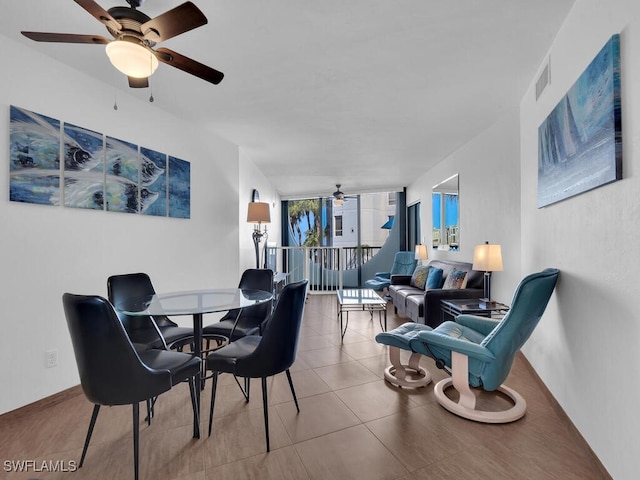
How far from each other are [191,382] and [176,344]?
662 mm

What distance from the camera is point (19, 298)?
2131 millimetres

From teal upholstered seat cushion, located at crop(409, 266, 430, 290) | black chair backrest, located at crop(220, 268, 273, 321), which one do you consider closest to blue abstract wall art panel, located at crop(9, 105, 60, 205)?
black chair backrest, located at crop(220, 268, 273, 321)

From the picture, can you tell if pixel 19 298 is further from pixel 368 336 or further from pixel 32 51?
pixel 368 336

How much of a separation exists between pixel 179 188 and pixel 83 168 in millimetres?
986

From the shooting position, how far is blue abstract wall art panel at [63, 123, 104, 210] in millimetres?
2402

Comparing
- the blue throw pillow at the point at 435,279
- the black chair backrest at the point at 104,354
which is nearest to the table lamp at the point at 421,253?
the blue throw pillow at the point at 435,279

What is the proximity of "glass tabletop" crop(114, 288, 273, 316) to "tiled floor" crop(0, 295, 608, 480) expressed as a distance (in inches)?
28.2

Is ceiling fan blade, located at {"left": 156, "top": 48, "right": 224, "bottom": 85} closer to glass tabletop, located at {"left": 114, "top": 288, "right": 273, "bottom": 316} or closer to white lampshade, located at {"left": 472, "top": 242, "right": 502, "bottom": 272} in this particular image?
glass tabletop, located at {"left": 114, "top": 288, "right": 273, "bottom": 316}

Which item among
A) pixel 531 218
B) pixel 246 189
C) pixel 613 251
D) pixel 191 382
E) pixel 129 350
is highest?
pixel 246 189

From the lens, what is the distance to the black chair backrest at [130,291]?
2.34 metres

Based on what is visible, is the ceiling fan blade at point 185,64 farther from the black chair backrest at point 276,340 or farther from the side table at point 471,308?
the side table at point 471,308

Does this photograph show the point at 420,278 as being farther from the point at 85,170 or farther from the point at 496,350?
the point at 85,170

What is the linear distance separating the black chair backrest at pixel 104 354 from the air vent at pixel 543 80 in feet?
10.3

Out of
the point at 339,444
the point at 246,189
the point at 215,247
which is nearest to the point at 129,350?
the point at 339,444
